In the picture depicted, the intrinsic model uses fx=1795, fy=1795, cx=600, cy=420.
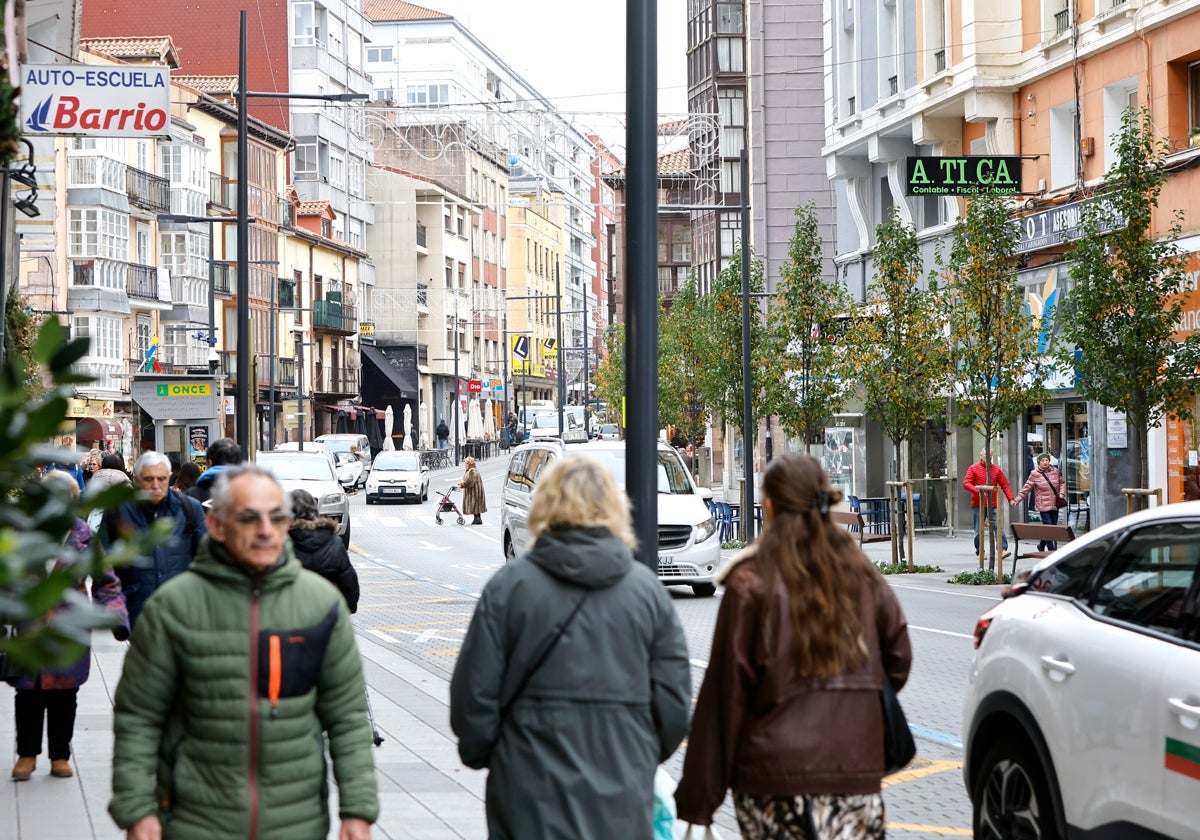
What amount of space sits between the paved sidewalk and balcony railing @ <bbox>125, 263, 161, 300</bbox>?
168 ft

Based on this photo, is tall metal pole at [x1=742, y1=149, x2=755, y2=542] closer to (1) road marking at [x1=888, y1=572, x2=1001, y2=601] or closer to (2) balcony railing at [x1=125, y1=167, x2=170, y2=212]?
(1) road marking at [x1=888, y1=572, x2=1001, y2=601]

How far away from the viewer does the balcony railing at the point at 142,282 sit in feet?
210

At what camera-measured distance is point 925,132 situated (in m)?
36.6

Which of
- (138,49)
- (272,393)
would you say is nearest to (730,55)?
(138,49)

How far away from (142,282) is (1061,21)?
41.4 metres

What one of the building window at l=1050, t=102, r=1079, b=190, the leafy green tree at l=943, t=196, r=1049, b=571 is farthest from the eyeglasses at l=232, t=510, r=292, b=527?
the building window at l=1050, t=102, r=1079, b=190

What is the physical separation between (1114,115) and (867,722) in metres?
27.3

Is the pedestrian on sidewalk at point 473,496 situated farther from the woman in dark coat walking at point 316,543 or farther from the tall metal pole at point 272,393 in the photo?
the woman in dark coat walking at point 316,543

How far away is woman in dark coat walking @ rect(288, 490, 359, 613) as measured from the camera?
9.66 metres

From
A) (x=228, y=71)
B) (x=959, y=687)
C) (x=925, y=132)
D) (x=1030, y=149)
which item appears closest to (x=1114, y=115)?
(x=1030, y=149)

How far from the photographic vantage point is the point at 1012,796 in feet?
21.5

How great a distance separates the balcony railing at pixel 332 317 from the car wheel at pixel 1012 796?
8379 centimetres

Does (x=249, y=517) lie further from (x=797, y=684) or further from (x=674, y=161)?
(x=674, y=161)

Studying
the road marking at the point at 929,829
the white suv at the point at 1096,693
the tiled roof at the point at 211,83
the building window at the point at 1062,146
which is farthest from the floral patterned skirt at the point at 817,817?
the tiled roof at the point at 211,83
